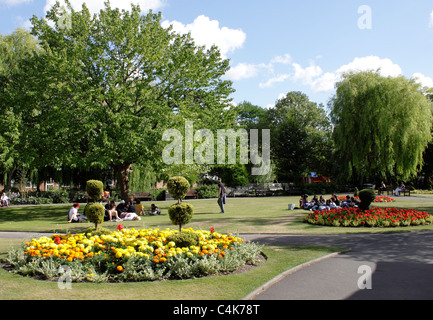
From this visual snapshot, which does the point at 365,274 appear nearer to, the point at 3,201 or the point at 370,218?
the point at 370,218

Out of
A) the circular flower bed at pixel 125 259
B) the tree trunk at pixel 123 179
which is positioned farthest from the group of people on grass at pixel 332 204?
the circular flower bed at pixel 125 259

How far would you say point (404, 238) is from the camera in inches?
471

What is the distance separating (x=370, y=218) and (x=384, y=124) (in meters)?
15.2

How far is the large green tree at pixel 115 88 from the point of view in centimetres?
2031

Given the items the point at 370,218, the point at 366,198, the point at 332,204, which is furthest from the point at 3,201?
the point at 370,218

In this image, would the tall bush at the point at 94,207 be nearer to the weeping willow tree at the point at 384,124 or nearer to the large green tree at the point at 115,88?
the large green tree at the point at 115,88

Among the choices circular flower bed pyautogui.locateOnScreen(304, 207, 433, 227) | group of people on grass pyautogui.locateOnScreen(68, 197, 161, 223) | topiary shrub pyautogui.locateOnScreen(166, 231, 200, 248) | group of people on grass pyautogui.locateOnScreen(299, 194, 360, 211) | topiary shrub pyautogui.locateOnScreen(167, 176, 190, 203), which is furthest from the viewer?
group of people on grass pyautogui.locateOnScreen(299, 194, 360, 211)

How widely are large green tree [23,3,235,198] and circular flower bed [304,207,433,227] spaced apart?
32.7 feet

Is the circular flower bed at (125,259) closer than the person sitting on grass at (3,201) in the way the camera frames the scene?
Yes

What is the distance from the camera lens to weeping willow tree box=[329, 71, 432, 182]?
90.5 feet

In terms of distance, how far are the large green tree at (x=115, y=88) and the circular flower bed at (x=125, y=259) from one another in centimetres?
1194

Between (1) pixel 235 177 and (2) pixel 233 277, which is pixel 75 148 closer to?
(2) pixel 233 277

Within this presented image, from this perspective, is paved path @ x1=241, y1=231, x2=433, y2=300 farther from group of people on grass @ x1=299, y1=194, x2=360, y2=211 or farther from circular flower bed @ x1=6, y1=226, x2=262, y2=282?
group of people on grass @ x1=299, y1=194, x2=360, y2=211

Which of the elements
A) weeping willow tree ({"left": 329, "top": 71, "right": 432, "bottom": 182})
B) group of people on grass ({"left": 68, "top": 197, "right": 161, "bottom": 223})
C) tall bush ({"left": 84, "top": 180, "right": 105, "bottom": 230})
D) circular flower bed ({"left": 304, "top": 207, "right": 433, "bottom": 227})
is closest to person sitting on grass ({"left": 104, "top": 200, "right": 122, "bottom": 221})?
group of people on grass ({"left": 68, "top": 197, "right": 161, "bottom": 223})
